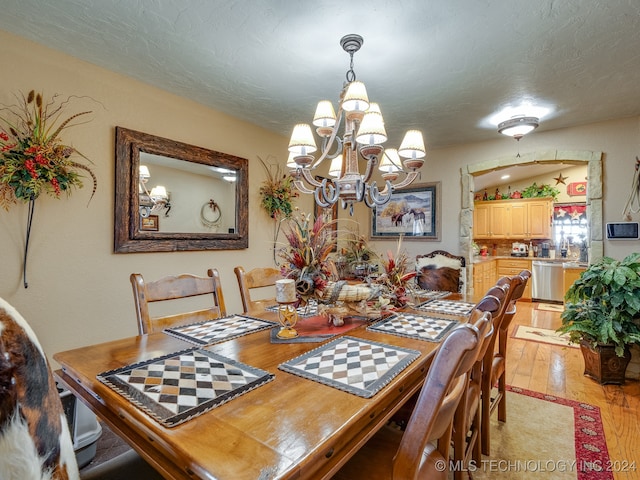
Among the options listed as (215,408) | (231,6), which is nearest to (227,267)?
(231,6)

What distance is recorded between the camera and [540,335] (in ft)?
13.2

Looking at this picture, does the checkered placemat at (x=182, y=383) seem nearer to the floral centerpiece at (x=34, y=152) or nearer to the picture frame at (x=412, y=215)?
the floral centerpiece at (x=34, y=152)

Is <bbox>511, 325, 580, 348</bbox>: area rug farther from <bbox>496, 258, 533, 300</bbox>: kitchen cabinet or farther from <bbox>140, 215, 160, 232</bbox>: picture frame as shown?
<bbox>140, 215, 160, 232</bbox>: picture frame

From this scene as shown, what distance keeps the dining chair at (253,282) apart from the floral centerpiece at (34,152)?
1.25 m

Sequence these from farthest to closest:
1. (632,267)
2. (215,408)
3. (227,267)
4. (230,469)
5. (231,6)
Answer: (227,267) < (632,267) < (231,6) < (215,408) < (230,469)

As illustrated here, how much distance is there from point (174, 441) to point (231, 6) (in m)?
1.89

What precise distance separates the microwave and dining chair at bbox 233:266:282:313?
3.36m

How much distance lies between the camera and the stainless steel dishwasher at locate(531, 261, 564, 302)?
5922mm

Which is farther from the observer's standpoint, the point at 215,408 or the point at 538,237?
the point at 538,237

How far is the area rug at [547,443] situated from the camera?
1.66m

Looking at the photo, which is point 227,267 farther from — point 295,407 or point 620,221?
point 620,221

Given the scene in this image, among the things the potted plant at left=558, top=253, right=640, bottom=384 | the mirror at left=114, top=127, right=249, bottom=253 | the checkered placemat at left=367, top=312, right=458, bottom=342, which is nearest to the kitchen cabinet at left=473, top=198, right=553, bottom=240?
the potted plant at left=558, top=253, right=640, bottom=384

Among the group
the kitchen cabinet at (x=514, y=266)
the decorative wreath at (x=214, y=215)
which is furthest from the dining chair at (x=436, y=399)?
the kitchen cabinet at (x=514, y=266)

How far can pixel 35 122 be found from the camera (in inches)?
78.5
